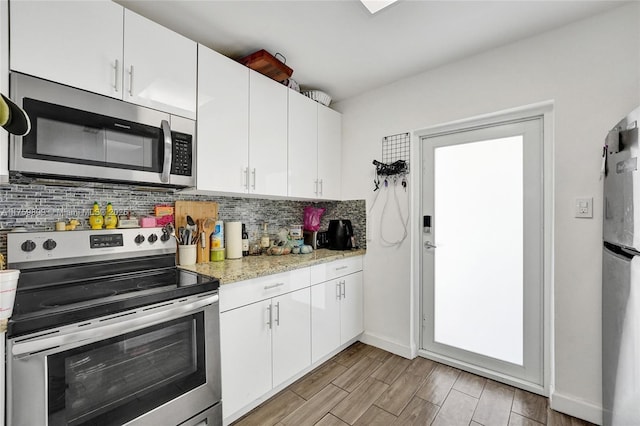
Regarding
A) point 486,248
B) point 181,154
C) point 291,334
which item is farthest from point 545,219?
point 181,154

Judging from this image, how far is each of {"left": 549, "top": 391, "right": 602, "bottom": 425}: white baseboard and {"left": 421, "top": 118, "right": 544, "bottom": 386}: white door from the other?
182mm

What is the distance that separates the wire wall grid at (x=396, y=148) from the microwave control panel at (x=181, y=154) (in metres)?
1.65

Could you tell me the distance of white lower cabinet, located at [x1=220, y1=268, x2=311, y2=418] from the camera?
5.32 ft

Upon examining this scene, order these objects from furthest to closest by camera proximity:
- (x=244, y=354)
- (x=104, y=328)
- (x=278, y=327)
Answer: (x=278, y=327)
(x=244, y=354)
(x=104, y=328)

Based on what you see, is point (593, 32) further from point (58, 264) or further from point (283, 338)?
point (58, 264)

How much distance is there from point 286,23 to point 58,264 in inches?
73.2

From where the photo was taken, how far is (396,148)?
256 centimetres

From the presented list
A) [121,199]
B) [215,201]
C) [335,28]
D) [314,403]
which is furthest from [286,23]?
[314,403]

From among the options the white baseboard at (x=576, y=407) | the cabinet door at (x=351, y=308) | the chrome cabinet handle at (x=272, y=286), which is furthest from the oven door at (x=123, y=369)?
the white baseboard at (x=576, y=407)

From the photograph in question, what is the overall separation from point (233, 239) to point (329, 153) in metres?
1.24

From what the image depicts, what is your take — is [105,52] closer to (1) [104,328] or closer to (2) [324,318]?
(1) [104,328]

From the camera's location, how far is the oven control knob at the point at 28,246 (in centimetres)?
139

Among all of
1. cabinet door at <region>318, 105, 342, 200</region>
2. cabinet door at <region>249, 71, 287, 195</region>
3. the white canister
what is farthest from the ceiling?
the white canister

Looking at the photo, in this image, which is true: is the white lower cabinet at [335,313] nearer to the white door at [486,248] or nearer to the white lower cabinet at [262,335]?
the white lower cabinet at [262,335]
